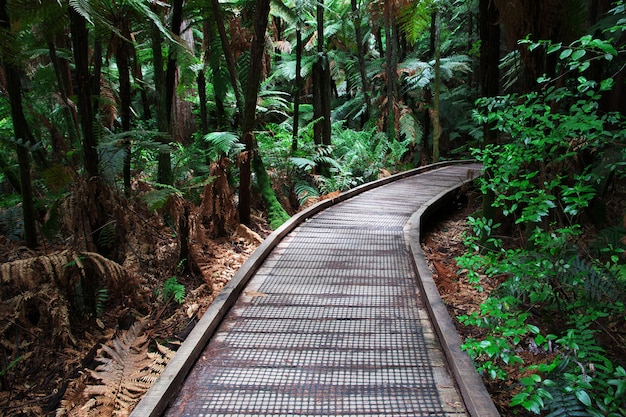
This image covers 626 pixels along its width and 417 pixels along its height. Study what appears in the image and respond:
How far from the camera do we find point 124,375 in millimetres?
2910

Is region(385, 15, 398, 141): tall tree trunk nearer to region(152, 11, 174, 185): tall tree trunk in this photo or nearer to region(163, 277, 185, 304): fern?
region(152, 11, 174, 185): tall tree trunk

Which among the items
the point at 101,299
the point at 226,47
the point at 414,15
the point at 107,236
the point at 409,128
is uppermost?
the point at 414,15

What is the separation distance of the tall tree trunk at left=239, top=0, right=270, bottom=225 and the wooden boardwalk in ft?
4.36

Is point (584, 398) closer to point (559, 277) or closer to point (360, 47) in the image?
point (559, 277)

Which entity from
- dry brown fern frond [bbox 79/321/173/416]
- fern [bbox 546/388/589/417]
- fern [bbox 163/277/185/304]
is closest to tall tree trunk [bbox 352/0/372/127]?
fern [bbox 163/277/185/304]

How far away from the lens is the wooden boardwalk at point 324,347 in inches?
91.0

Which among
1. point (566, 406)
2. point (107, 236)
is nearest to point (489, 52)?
point (566, 406)

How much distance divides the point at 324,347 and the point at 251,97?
385 centimetres

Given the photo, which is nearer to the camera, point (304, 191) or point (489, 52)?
point (489, 52)

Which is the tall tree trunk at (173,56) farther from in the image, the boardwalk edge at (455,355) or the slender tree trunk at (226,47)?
the boardwalk edge at (455,355)

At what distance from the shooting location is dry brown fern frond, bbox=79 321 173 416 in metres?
2.67

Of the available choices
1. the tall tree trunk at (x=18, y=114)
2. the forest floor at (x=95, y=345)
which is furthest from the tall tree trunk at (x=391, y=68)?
the tall tree trunk at (x=18, y=114)

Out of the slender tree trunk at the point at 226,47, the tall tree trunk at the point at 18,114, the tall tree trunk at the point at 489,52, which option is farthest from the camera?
the slender tree trunk at the point at 226,47

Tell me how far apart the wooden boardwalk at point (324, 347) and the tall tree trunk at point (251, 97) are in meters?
1.33
